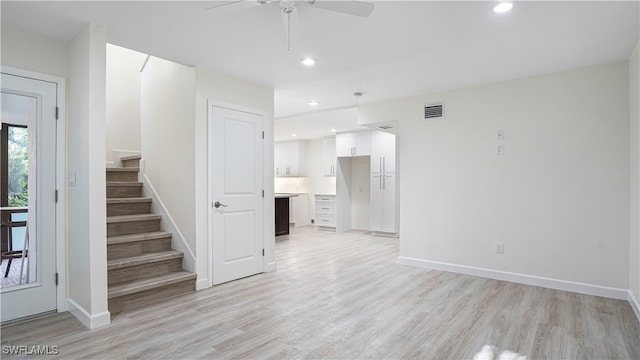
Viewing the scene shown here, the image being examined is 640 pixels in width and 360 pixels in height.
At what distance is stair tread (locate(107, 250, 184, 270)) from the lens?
333cm

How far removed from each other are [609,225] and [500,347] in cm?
213

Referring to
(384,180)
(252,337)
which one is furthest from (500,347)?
(384,180)

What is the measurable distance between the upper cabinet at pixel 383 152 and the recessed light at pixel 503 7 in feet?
16.1

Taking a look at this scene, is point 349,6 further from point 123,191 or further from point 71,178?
point 123,191

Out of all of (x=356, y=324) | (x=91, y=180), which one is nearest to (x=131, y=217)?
(x=91, y=180)

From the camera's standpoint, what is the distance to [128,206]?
4156mm

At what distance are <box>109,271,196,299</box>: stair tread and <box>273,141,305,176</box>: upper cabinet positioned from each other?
233 inches

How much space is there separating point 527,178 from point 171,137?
13.7ft

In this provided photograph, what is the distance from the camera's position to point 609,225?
11.7 feet

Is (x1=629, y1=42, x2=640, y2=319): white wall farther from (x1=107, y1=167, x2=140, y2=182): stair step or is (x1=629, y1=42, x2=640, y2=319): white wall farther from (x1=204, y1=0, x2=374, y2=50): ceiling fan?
(x1=107, y1=167, x2=140, y2=182): stair step

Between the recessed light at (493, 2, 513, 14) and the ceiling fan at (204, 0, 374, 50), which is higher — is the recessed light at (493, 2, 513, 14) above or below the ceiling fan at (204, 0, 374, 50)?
above

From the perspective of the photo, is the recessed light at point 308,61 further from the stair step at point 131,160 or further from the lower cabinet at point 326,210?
the lower cabinet at point 326,210

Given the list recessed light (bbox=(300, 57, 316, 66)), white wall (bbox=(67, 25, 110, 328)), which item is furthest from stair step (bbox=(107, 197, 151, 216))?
recessed light (bbox=(300, 57, 316, 66))

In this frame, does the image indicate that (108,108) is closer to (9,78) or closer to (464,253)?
(9,78)
